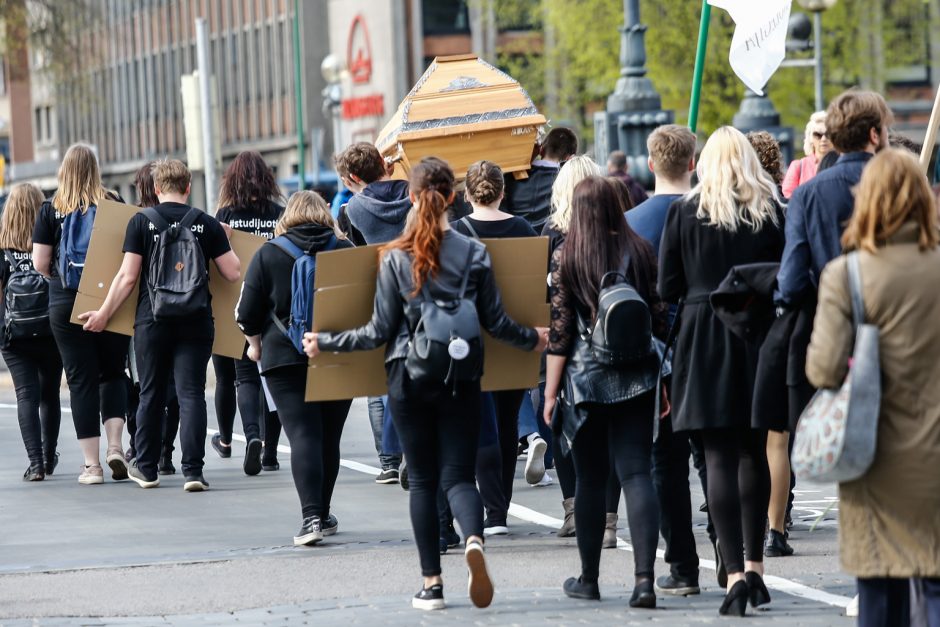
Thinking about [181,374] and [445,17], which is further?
[445,17]

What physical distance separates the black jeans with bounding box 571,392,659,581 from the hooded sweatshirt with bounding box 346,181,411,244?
3.32 metres

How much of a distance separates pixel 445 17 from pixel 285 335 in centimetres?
5491

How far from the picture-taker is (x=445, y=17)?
63562 millimetres

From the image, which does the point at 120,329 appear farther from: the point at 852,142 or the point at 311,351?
the point at 852,142

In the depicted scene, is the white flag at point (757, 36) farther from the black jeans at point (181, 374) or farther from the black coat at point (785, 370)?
the black coat at point (785, 370)

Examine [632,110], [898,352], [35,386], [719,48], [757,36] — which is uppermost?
[719,48]

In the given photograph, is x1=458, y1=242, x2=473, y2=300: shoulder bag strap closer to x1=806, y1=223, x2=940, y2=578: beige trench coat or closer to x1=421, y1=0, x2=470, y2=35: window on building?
x1=806, y1=223, x2=940, y2=578: beige trench coat

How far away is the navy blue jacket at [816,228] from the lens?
23.4 ft

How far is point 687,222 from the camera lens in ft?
25.1

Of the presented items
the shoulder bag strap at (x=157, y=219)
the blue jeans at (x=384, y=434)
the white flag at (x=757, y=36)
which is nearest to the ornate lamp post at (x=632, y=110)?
the white flag at (x=757, y=36)

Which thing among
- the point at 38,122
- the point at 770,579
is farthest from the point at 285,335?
the point at 38,122

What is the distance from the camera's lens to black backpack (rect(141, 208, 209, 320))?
11.3 m

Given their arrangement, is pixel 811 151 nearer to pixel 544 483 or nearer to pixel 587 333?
pixel 544 483

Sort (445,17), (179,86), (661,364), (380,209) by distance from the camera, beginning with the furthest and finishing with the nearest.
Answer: (179,86)
(445,17)
(380,209)
(661,364)
